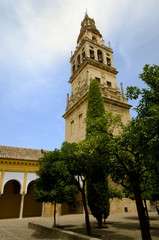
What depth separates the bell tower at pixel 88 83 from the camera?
2505cm

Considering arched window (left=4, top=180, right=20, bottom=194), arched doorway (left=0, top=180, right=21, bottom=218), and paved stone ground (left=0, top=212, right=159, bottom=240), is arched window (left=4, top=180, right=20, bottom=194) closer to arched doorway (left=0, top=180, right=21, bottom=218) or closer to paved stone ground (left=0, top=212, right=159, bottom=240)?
arched doorway (left=0, top=180, right=21, bottom=218)

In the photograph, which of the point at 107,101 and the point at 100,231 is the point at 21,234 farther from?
the point at 107,101

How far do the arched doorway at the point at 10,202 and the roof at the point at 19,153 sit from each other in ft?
16.4

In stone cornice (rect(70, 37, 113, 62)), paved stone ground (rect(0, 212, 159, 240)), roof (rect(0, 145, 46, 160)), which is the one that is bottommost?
paved stone ground (rect(0, 212, 159, 240))

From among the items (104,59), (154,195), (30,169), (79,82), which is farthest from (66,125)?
(154,195)

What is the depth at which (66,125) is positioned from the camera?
1128 inches

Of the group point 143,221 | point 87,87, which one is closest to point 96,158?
point 143,221

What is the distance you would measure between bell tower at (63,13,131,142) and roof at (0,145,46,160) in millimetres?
6058

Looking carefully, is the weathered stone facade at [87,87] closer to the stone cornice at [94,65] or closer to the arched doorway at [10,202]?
the stone cornice at [94,65]

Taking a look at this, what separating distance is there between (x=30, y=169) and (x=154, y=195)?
1421 cm

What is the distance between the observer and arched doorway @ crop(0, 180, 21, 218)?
833 inches

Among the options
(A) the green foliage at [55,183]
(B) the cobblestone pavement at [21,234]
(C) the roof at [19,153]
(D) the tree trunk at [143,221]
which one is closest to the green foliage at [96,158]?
(A) the green foliage at [55,183]

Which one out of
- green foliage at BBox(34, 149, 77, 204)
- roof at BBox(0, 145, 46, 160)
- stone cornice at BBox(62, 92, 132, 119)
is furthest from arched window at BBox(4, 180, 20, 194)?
green foliage at BBox(34, 149, 77, 204)

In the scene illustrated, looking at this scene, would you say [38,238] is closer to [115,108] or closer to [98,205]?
[98,205]
